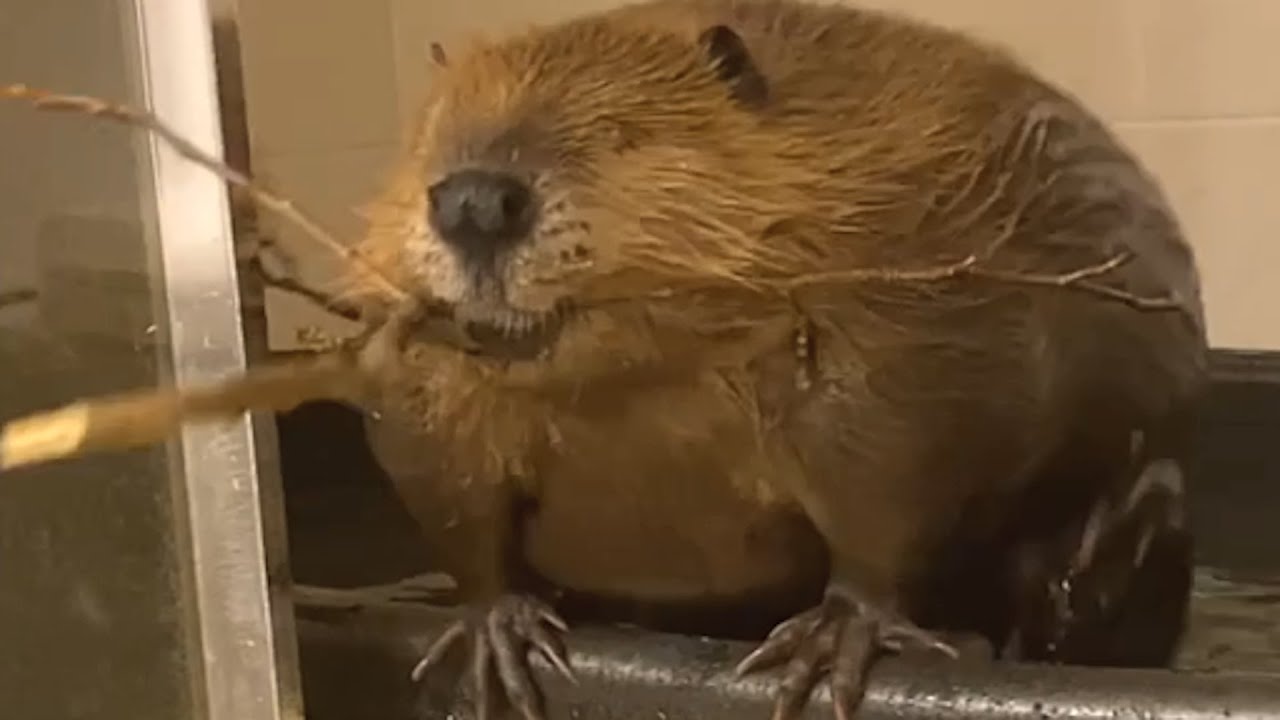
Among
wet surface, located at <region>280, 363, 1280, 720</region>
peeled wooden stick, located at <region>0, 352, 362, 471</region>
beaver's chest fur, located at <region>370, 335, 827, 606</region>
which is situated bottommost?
wet surface, located at <region>280, 363, 1280, 720</region>

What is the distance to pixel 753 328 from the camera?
0.88 m

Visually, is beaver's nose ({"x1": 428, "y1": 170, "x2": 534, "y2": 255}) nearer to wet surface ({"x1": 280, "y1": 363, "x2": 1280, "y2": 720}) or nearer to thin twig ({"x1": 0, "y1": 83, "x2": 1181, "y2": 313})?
thin twig ({"x1": 0, "y1": 83, "x2": 1181, "y2": 313})

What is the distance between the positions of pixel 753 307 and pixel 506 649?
219 mm

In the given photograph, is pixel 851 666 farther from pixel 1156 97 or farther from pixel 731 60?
pixel 1156 97

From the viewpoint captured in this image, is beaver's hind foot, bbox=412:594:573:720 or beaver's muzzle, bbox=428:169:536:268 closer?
beaver's muzzle, bbox=428:169:536:268

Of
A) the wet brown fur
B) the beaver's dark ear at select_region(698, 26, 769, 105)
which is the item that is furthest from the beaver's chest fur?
the beaver's dark ear at select_region(698, 26, 769, 105)

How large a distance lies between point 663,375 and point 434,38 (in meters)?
1.01

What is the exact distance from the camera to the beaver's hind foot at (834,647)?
0.90 m

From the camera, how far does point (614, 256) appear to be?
822mm

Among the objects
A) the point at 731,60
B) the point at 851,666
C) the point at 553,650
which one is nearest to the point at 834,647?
the point at 851,666

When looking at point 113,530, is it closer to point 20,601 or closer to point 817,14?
point 20,601

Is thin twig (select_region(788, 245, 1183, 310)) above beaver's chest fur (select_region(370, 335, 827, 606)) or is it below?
above

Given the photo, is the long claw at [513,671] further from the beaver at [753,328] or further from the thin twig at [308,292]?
the thin twig at [308,292]

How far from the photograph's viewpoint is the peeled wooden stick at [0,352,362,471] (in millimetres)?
686
